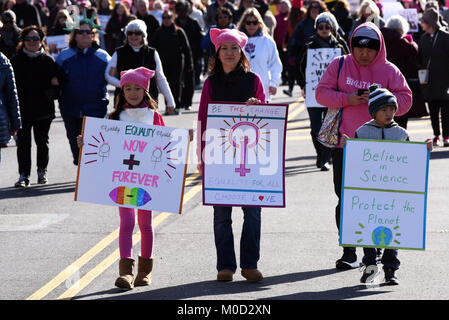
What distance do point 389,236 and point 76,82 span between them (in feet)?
20.3

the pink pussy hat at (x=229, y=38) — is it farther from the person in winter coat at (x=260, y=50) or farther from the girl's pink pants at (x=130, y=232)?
the person in winter coat at (x=260, y=50)

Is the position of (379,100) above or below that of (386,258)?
above

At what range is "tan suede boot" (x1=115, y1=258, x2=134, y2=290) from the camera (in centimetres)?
760

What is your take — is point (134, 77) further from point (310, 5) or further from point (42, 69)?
point (310, 5)

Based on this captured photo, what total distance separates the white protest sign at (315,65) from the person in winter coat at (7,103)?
3887mm

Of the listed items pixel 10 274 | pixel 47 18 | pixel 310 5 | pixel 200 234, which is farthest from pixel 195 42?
pixel 10 274

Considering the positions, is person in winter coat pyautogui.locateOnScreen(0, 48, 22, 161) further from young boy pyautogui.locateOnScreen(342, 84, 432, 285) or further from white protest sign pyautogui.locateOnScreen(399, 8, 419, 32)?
white protest sign pyautogui.locateOnScreen(399, 8, 419, 32)

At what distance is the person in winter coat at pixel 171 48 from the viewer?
62.2 ft

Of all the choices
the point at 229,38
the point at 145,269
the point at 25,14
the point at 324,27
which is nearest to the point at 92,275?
the point at 145,269

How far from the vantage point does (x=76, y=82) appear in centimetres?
1273

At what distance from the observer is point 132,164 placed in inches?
307

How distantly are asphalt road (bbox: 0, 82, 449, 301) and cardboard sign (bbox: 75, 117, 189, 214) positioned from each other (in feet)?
2.08

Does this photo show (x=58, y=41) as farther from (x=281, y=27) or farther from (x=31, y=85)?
(x=31, y=85)

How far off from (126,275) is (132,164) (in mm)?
786
